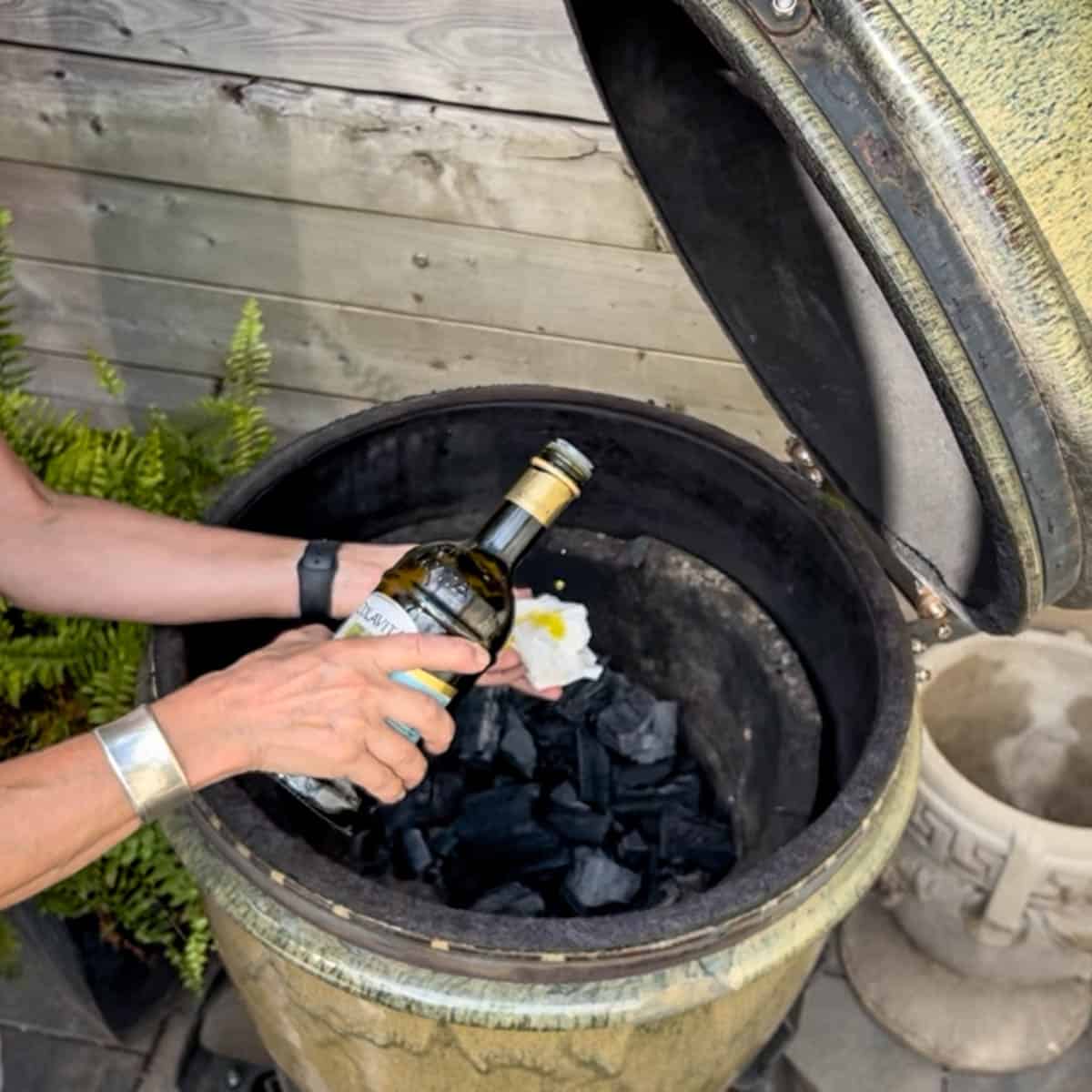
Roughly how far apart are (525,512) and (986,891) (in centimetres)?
104

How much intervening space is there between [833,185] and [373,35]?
1.32 m

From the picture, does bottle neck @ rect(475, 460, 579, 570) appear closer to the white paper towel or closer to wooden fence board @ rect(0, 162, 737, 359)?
the white paper towel

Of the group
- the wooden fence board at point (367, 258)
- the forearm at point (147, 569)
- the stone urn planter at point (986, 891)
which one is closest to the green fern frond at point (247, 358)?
the wooden fence board at point (367, 258)

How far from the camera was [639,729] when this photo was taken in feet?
5.47

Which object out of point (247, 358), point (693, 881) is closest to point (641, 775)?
point (693, 881)

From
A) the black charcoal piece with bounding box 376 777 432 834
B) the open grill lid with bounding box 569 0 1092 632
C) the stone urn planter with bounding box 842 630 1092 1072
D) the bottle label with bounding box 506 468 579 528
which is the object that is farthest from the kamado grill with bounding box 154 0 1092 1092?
the stone urn planter with bounding box 842 630 1092 1072

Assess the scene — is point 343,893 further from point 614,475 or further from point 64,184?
point 64,184

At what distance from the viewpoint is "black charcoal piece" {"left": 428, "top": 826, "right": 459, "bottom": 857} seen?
1562 millimetres

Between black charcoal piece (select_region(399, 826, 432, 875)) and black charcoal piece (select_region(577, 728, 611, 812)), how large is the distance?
21 centimetres

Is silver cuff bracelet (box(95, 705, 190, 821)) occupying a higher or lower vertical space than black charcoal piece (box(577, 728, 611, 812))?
higher

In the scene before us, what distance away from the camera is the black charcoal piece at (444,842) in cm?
156

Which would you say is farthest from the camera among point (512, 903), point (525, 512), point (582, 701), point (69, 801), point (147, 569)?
point (582, 701)

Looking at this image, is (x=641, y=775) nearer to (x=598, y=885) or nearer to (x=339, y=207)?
(x=598, y=885)

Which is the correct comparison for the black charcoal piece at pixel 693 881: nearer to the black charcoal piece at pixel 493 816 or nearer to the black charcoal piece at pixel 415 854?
the black charcoal piece at pixel 493 816
